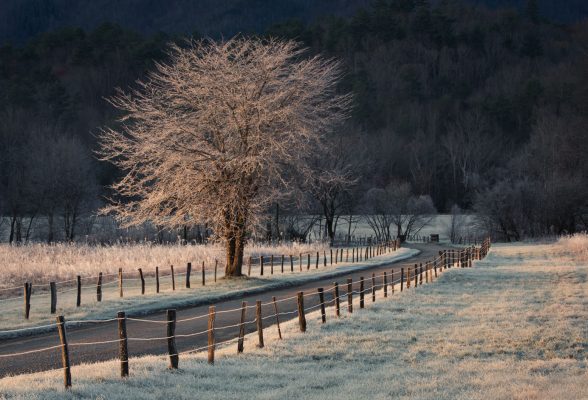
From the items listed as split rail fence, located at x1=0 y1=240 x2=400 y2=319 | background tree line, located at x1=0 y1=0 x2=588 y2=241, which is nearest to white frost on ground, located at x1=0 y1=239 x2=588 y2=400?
split rail fence, located at x1=0 y1=240 x2=400 y2=319

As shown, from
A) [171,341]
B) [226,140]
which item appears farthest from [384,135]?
[171,341]

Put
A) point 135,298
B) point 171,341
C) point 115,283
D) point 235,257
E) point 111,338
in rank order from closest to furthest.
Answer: point 171,341 → point 111,338 → point 135,298 → point 115,283 → point 235,257

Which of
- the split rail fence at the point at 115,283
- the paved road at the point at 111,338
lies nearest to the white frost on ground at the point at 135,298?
the split rail fence at the point at 115,283

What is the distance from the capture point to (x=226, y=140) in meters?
35.9

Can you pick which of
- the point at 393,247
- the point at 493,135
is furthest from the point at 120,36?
the point at 393,247

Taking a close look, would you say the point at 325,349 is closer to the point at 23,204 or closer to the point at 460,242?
the point at 23,204

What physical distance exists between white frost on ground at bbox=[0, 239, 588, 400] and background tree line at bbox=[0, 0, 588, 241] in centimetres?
1337

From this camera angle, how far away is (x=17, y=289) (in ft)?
103

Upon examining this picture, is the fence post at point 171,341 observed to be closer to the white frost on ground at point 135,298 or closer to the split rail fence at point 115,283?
the white frost on ground at point 135,298

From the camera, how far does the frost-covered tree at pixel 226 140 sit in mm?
34500

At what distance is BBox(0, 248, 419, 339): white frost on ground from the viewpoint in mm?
23453

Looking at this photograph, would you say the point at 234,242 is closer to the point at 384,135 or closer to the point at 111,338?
the point at 111,338

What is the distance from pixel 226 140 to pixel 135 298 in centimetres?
1074

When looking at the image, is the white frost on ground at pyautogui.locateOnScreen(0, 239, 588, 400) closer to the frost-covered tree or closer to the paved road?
the paved road
